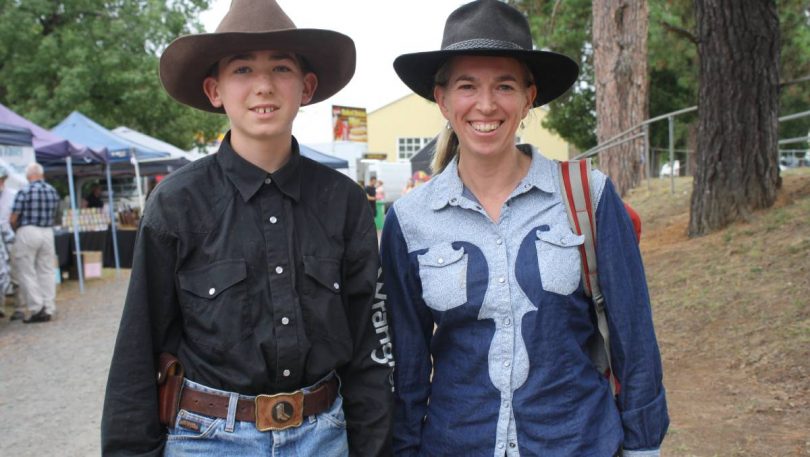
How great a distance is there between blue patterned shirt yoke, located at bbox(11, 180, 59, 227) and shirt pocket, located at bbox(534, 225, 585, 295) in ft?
29.5

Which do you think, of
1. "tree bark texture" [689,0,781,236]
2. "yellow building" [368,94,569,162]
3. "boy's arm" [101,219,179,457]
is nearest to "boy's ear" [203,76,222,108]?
"boy's arm" [101,219,179,457]

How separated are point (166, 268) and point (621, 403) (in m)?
1.34

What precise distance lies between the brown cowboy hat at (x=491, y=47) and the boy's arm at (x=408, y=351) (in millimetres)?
587

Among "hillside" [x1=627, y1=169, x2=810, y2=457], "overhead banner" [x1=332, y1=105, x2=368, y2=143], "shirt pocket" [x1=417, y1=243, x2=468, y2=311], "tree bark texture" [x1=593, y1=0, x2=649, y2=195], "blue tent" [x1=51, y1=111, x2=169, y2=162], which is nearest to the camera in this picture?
"shirt pocket" [x1=417, y1=243, x2=468, y2=311]

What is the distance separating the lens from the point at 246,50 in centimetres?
214

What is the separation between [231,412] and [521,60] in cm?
135

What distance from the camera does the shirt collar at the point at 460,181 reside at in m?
2.23

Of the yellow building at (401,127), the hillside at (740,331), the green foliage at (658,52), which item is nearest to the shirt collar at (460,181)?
the hillside at (740,331)

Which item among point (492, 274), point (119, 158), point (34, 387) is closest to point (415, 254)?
point (492, 274)

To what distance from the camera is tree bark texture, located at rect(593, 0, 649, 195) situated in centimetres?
1223

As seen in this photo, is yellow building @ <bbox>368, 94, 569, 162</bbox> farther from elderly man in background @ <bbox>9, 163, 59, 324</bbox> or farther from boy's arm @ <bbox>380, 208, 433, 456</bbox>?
boy's arm @ <bbox>380, 208, 433, 456</bbox>

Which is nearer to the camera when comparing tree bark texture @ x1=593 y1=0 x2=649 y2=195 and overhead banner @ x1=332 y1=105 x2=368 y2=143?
tree bark texture @ x1=593 y1=0 x2=649 y2=195

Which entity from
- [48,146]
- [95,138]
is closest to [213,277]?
[48,146]

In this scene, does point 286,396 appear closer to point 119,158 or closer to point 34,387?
point 34,387
